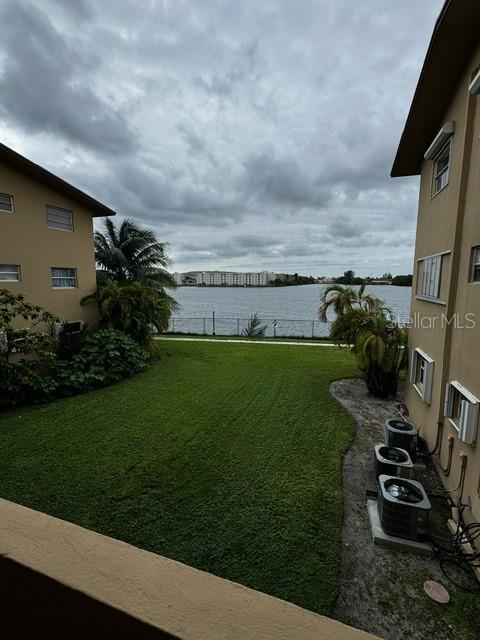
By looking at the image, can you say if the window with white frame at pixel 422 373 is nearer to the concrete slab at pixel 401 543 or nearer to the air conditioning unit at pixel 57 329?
the concrete slab at pixel 401 543

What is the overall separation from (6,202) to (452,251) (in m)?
10.8

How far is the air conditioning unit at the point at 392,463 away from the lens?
4.44 meters

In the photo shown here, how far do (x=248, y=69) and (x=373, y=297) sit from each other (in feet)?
25.1

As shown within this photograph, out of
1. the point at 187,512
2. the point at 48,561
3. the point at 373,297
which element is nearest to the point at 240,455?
the point at 187,512

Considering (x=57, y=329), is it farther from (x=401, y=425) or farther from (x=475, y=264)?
(x=475, y=264)

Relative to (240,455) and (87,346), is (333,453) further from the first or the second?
(87,346)

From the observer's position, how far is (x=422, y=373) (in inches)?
257

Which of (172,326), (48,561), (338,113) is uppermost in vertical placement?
(338,113)

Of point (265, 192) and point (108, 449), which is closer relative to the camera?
point (108, 449)

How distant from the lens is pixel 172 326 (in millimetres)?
21875

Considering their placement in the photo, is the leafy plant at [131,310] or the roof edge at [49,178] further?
the leafy plant at [131,310]

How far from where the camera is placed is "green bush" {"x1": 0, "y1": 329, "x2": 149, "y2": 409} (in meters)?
7.61

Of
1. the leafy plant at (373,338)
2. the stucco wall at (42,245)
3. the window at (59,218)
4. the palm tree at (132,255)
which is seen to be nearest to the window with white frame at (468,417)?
the leafy plant at (373,338)

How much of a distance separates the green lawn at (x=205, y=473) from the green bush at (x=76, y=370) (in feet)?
1.77
